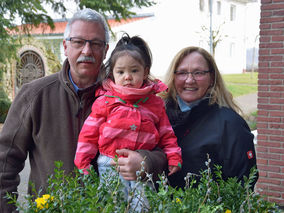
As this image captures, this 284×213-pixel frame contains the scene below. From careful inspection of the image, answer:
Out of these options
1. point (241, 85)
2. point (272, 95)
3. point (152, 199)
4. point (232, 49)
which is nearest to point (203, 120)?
point (152, 199)

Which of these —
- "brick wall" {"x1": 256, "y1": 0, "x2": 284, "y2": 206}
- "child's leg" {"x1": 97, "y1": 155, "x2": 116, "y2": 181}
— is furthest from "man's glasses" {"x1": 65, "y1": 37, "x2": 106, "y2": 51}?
"brick wall" {"x1": 256, "y1": 0, "x2": 284, "y2": 206}

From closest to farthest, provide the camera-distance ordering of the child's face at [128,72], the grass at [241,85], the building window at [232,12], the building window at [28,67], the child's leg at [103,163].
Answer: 1. the child's leg at [103,163]
2. the child's face at [128,72]
3. the building window at [28,67]
4. the grass at [241,85]
5. the building window at [232,12]

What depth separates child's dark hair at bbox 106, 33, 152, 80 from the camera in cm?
254

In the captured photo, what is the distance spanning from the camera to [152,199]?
1.58 meters

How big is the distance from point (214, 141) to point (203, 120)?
0.23 metres

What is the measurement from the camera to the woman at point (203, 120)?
2814 mm

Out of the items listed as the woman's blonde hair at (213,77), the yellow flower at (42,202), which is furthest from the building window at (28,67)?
the yellow flower at (42,202)

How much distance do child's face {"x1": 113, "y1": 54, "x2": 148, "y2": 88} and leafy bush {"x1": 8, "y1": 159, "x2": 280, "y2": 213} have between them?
854 mm

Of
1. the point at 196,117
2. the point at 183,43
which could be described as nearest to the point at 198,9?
the point at 183,43

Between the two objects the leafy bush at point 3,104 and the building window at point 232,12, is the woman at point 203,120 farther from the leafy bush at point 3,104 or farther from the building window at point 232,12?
the building window at point 232,12

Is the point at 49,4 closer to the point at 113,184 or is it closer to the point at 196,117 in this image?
the point at 196,117

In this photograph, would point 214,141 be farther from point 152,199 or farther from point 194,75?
point 152,199

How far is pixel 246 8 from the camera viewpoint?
113 feet

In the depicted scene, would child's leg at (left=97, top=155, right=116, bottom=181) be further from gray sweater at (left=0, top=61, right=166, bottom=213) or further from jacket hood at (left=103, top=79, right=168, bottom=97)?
jacket hood at (left=103, top=79, right=168, bottom=97)
